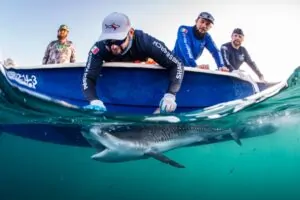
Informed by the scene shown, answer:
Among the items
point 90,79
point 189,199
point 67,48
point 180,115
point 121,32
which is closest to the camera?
point 121,32

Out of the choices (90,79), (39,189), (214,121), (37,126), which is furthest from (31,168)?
(90,79)

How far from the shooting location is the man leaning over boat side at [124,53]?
536 centimetres

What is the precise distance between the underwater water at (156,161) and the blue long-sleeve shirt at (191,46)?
1.50 meters

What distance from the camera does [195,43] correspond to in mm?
6438

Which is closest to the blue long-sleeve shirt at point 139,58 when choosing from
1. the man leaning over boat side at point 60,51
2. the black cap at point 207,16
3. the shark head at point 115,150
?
the man leaning over boat side at point 60,51

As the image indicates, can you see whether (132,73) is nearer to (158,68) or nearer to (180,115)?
(158,68)

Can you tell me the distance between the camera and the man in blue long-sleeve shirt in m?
6.16

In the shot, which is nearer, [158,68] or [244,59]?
[158,68]

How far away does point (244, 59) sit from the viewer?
6430mm

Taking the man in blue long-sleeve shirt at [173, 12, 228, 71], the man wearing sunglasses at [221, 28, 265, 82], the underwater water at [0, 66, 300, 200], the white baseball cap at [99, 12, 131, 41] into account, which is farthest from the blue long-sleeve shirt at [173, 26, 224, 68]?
the underwater water at [0, 66, 300, 200]

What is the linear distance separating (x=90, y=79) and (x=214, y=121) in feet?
17.3

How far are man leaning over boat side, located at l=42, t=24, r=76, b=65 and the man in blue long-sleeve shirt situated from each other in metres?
1.96

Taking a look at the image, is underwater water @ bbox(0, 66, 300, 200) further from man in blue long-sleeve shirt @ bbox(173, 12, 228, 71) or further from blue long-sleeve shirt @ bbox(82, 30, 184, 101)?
blue long-sleeve shirt @ bbox(82, 30, 184, 101)

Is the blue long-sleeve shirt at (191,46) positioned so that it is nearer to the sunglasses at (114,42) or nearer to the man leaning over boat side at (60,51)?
the sunglasses at (114,42)
